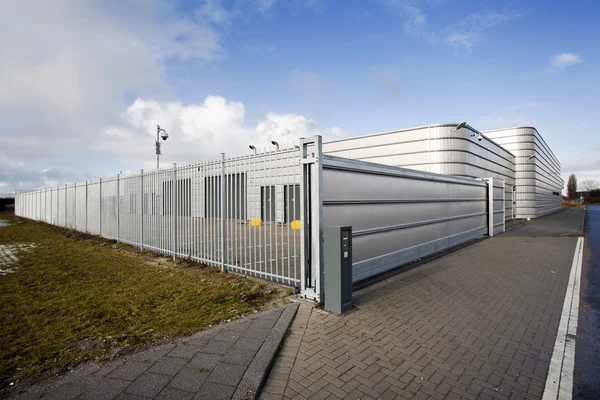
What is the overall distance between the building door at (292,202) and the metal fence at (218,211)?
2cm

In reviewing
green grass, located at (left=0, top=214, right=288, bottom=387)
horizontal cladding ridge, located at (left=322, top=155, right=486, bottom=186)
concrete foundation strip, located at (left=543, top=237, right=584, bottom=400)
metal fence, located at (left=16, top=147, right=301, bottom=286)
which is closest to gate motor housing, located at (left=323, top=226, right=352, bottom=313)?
metal fence, located at (left=16, top=147, right=301, bottom=286)

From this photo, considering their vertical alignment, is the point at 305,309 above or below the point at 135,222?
below

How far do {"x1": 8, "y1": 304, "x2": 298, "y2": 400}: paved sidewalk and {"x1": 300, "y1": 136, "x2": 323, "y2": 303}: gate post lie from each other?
153cm

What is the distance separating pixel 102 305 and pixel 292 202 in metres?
3.60

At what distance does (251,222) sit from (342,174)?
2229 millimetres

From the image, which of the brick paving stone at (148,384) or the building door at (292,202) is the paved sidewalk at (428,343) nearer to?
the brick paving stone at (148,384)

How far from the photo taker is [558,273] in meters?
7.95

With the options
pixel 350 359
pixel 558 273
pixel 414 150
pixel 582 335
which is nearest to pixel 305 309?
pixel 350 359

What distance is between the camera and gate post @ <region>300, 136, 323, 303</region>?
211 inches

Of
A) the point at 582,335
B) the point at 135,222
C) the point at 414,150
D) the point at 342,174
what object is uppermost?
the point at 414,150

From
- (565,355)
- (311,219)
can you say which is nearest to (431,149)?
(311,219)

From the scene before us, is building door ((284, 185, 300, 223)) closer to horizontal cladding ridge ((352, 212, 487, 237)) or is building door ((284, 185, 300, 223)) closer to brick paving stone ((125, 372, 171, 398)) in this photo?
horizontal cladding ridge ((352, 212, 487, 237))

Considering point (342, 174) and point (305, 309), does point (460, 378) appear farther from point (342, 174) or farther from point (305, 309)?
point (342, 174)

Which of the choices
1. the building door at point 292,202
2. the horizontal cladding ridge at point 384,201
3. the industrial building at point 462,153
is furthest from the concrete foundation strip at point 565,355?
the industrial building at point 462,153
